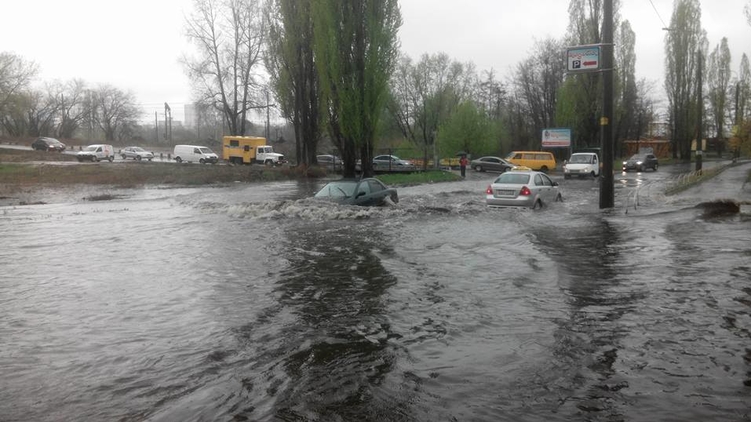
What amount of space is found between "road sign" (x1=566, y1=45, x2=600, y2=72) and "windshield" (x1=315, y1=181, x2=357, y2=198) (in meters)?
7.53

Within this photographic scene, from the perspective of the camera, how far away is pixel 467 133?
2415 inches

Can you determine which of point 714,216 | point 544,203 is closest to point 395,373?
point 714,216

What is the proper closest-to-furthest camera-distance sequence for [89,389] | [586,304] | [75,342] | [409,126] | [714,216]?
[89,389] < [75,342] < [586,304] < [714,216] < [409,126]

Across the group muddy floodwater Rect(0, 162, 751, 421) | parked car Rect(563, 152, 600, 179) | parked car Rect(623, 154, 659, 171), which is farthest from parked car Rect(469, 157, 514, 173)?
muddy floodwater Rect(0, 162, 751, 421)

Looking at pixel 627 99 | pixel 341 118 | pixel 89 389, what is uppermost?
pixel 627 99

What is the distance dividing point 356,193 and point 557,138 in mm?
42554

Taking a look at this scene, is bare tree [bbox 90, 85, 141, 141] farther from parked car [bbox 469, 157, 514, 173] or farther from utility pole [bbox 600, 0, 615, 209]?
utility pole [bbox 600, 0, 615, 209]

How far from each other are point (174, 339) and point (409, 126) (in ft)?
235

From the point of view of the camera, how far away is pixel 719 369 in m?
5.29

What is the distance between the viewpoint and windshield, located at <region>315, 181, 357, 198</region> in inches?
771

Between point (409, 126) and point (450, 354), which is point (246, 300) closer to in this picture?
point (450, 354)

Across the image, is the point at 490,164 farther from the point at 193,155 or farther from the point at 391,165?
the point at 193,155

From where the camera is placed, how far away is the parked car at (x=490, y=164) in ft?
178

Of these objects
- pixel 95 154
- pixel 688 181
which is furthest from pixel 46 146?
pixel 688 181
